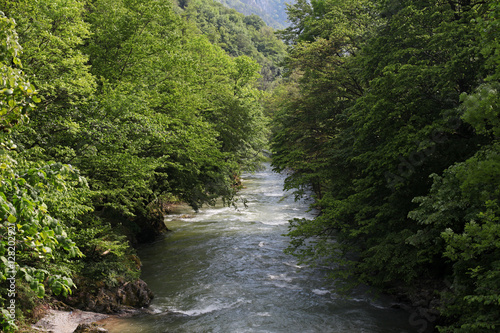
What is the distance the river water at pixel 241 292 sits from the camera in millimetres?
10000

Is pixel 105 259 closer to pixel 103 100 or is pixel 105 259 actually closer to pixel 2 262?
pixel 103 100

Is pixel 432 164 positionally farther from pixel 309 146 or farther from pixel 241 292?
pixel 309 146

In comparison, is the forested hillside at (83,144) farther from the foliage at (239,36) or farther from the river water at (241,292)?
the foliage at (239,36)

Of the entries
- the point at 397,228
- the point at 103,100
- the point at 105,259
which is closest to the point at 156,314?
the point at 105,259

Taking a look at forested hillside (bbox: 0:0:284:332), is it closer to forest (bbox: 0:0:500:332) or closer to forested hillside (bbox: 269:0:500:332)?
forest (bbox: 0:0:500:332)

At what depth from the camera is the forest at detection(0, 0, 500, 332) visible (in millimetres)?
5629

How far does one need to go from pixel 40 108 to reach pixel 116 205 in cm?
365

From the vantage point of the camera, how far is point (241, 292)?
489 inches

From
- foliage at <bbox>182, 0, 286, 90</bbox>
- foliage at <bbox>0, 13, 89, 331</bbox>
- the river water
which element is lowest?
the river water

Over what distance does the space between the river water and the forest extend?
1.14 m

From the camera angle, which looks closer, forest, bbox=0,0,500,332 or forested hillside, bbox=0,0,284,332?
forested hillside, bbox=0,0,284,332

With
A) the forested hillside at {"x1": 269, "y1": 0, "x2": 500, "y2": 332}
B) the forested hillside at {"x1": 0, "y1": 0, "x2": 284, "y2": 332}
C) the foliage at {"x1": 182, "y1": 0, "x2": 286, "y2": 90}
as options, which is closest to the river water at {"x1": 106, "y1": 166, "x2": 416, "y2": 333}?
the forested hillside at {"x1": 269, "y1": 0, "x2": 500, "y2": 332}

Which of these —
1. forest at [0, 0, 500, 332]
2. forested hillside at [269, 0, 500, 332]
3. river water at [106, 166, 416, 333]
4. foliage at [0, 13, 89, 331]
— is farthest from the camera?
river water at [106, 166, 416, 333]

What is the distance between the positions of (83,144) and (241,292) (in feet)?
23.4
